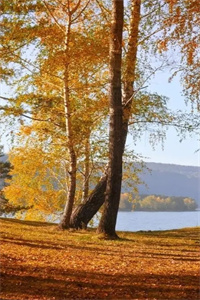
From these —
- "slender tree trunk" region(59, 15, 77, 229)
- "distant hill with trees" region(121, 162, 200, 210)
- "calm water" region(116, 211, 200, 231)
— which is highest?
"distant hill with trees" region(121, 162, 200, 210)

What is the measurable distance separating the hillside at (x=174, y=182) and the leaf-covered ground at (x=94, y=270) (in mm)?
92073

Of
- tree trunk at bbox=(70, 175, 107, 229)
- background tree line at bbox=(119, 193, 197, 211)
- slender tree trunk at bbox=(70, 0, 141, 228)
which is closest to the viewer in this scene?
slender tree trunk at bbox=(70, 0, 141, 228)

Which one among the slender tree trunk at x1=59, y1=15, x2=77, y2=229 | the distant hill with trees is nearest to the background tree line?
the distant hill with trees

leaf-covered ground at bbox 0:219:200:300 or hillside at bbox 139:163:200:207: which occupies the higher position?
hillside at bbox 139:163:200:207

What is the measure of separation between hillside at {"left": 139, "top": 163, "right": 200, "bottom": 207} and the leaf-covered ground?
302 ft

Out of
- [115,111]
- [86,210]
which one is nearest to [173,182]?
[86,210]

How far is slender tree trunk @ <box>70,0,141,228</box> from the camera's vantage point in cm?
1243

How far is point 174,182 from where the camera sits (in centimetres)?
11488

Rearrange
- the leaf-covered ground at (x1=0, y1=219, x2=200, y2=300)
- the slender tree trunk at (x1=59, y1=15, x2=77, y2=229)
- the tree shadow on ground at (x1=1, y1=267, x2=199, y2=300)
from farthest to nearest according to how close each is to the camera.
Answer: the slender tree trunk at (x1=59, y1=15, x2=77, y2=229) → the leaf-covered ground at (x1=0, y1=219, x2=200, y2=300) → the tree shadow on ground at (x1=1, y1=267, x2=199, y2=300)

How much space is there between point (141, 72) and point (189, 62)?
2.17 metres

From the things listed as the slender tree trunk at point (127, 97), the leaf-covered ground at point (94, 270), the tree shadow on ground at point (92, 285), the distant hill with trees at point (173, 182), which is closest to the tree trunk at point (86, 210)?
the slender tree trunk at point (127, 97)

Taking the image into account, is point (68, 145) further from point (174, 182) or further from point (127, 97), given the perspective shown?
point (174, 182)

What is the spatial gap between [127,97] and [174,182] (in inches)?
4082

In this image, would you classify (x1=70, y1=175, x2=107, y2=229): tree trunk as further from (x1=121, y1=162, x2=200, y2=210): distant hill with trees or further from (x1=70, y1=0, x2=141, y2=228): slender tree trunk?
(x1=121, y1=162, x2=200, y2=210): distant hill with trees
